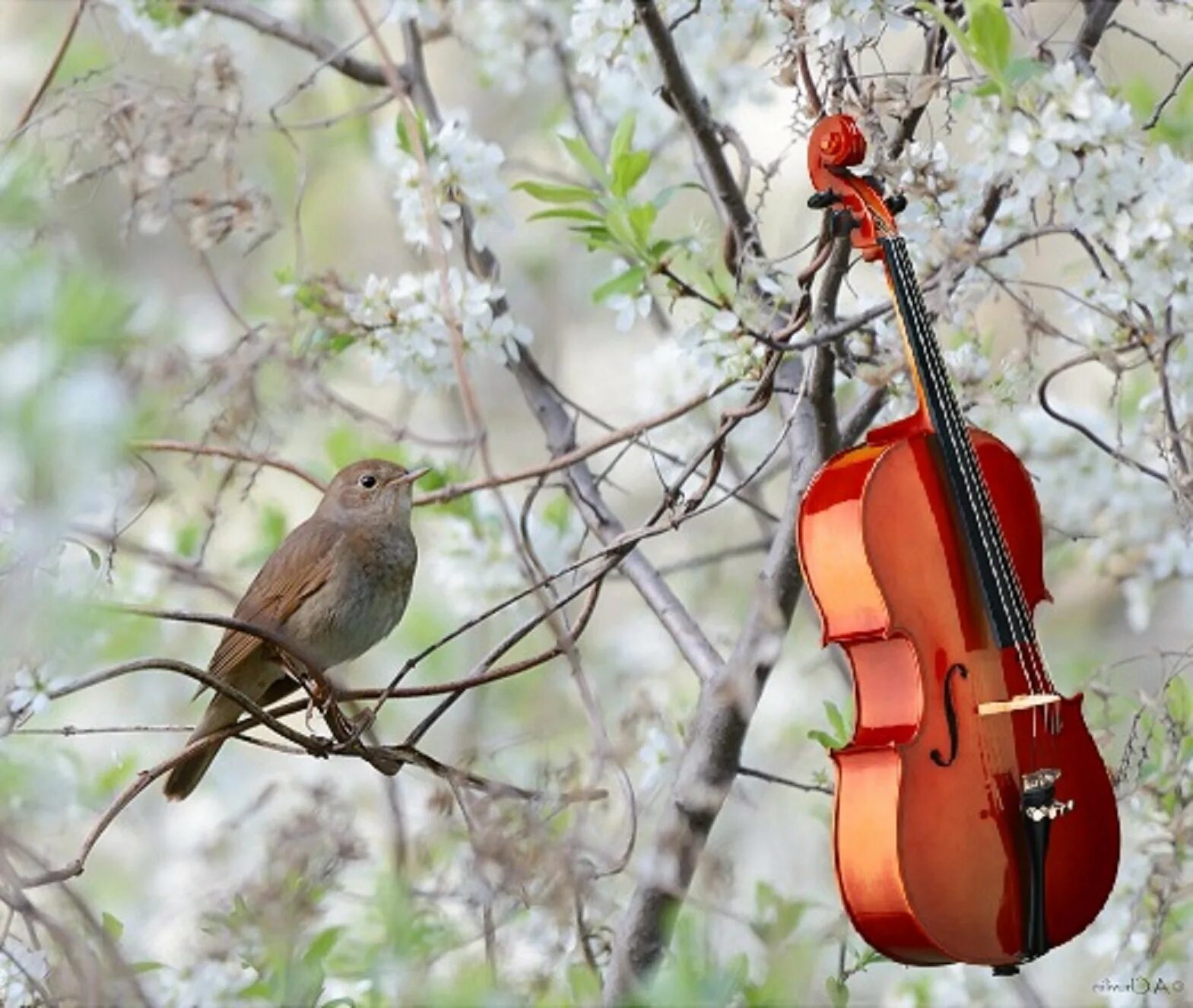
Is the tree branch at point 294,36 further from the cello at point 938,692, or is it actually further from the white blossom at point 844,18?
the cello at point 938,692

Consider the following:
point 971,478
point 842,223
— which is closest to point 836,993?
point 971,478

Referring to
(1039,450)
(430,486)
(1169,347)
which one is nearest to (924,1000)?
(1039,450)

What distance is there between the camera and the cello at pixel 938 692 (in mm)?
2119

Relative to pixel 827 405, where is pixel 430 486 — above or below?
above

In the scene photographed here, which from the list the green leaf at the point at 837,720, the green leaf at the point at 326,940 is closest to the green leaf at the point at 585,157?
→ the green leaf at the point at 837,720

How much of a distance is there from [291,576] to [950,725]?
1262 millimetres

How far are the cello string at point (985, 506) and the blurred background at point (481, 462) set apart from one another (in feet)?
0.19

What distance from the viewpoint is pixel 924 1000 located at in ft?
12.0

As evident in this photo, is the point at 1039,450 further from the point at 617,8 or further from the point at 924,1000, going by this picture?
the point at 617,8

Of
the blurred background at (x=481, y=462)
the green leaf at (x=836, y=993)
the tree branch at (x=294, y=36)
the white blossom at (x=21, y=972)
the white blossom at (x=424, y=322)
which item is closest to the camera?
the blurred background at (x=481, y=462)

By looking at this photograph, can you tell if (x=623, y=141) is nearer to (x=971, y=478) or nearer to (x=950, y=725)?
(x=971, y=478)

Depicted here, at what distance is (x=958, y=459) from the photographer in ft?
7.25

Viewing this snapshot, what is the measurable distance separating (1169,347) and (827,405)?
461mm

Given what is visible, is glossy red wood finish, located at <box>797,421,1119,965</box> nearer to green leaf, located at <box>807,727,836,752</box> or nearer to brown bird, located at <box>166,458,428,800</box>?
green leaf, located at <box>807,727,836,752</box>
